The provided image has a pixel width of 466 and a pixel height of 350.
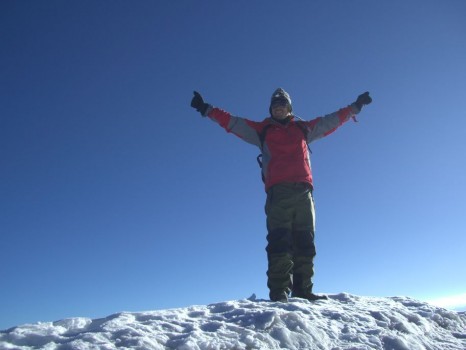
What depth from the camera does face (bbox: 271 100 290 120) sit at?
19.2ft

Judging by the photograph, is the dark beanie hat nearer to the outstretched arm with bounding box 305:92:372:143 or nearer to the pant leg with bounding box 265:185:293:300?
the outstretched arm with bounding box 305:92:372:143

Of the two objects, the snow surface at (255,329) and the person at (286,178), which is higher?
the person at (286,178)

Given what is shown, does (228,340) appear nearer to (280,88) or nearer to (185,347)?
(185,347)

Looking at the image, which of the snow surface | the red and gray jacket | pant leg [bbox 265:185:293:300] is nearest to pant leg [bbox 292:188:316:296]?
pant leg [bbox 265:185:293:300]

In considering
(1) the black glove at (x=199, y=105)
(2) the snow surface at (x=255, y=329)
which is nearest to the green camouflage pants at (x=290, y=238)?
(2) the snow surface at (x=255, y=329)

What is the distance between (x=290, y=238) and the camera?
16.5 ft

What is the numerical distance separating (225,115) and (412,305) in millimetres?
3893

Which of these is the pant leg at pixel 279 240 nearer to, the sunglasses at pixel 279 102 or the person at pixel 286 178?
the person at pixel 286 178

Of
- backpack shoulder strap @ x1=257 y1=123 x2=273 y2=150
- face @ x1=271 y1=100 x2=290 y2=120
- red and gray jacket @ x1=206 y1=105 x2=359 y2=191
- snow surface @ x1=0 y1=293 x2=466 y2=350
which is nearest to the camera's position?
snow surface @ x1=0 y1=293 x2=466 y2=350

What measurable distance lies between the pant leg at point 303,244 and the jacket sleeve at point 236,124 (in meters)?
1.19

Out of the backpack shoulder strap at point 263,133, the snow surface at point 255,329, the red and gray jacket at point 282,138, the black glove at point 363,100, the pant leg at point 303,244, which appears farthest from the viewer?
the black glove at point 363,100

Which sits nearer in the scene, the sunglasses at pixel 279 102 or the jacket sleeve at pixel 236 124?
the jacket sleeve at pixel 236 124

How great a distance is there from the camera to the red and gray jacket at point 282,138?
5395 mm

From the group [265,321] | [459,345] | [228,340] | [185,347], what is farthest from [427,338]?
[185,347]
